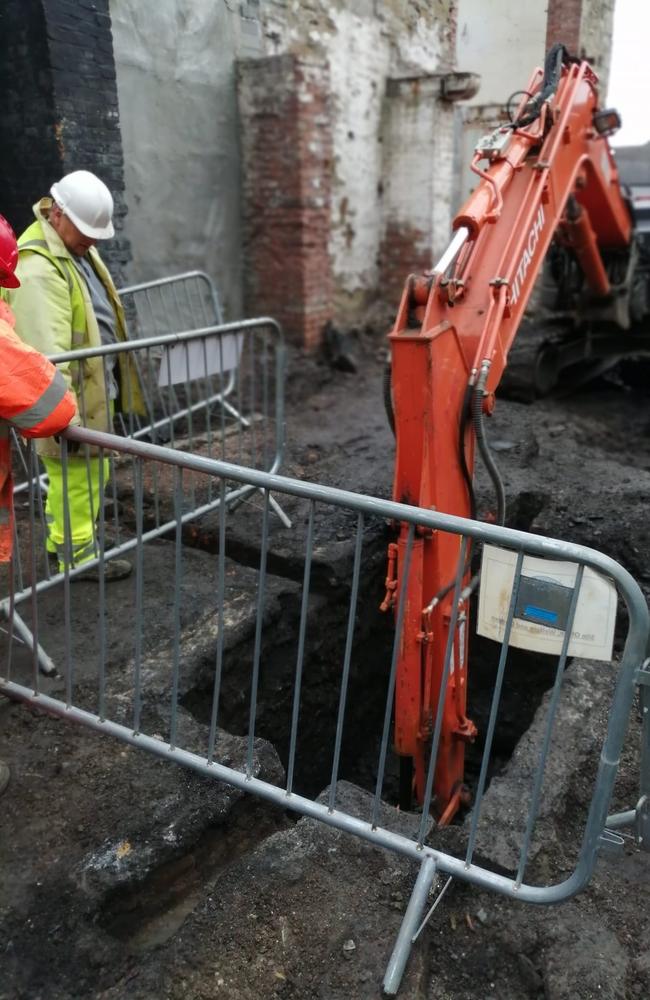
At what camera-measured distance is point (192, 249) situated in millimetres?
8023

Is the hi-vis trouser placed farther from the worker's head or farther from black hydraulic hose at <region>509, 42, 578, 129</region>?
black hydraulic hose at <region>509, 42, 578, 129</region>

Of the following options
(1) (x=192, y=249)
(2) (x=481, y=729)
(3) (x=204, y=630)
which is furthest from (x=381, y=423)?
(3) (x=204, y=630)

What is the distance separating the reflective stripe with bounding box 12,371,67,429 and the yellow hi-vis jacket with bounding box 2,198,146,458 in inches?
38.5

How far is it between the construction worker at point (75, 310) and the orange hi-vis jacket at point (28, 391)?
32.6 inches

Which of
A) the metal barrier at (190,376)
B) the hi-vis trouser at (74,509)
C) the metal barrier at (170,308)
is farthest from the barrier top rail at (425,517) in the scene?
the metal barrier at (170,308)

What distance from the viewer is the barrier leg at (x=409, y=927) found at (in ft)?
7.28

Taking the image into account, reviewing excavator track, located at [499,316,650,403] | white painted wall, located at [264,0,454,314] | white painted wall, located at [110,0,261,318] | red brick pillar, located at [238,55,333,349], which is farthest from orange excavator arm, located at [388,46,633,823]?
red brick pillar, located at [238,55,333,349]

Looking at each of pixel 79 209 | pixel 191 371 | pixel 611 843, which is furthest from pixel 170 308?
pixel 611 843

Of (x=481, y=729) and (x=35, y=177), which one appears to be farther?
(x=35, y=177)

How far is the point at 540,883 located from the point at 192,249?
22.9 ft

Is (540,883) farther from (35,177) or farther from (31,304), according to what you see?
(35,177)

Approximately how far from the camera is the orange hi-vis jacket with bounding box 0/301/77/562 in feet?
8.70

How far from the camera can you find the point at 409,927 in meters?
2.30

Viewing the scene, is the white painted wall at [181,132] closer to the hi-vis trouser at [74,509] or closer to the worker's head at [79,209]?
the worker's head at [79,209]
